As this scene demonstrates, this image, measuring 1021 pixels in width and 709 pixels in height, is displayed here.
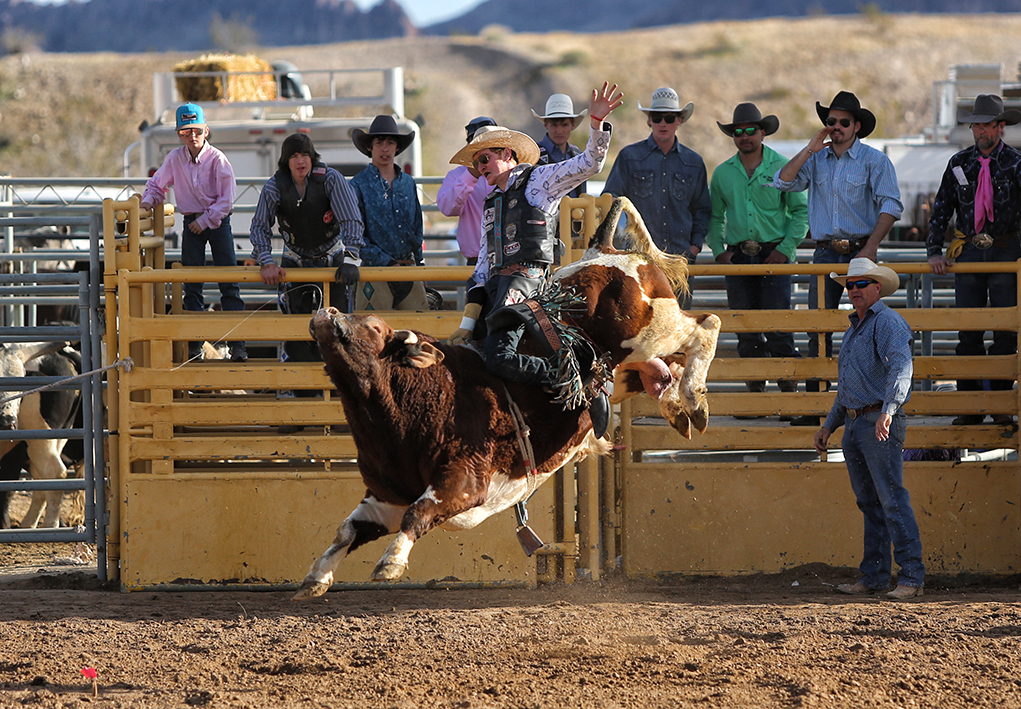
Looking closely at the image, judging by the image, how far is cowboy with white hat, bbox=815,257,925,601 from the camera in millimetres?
6324

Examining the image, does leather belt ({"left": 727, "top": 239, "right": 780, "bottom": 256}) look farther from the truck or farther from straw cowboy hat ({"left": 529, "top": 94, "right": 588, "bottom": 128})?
the truck

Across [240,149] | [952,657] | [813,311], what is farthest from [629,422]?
[240,149]

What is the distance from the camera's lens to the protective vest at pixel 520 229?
5.35 metres

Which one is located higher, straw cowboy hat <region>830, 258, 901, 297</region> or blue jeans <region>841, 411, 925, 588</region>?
straw cowboy hat <region>830, 258, 901, 297</region>

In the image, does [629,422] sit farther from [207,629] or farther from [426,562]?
[207,629]

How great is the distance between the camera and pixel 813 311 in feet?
22.7

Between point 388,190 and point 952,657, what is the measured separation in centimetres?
475

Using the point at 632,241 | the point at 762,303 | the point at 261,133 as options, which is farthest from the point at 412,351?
the point at 261,133

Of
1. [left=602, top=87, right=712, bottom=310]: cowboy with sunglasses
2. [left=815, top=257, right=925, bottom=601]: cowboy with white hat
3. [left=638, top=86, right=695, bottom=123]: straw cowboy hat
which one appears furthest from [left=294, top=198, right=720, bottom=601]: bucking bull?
[left=638, top=86, right=695, bottom=123]: straw cowboy hat

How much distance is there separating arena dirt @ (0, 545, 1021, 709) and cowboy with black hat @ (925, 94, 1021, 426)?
1796 mm

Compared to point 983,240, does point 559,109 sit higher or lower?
higher

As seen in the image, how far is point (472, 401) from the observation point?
484cm

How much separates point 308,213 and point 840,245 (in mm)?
3587

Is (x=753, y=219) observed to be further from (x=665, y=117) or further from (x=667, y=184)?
(x=665, y=117)
